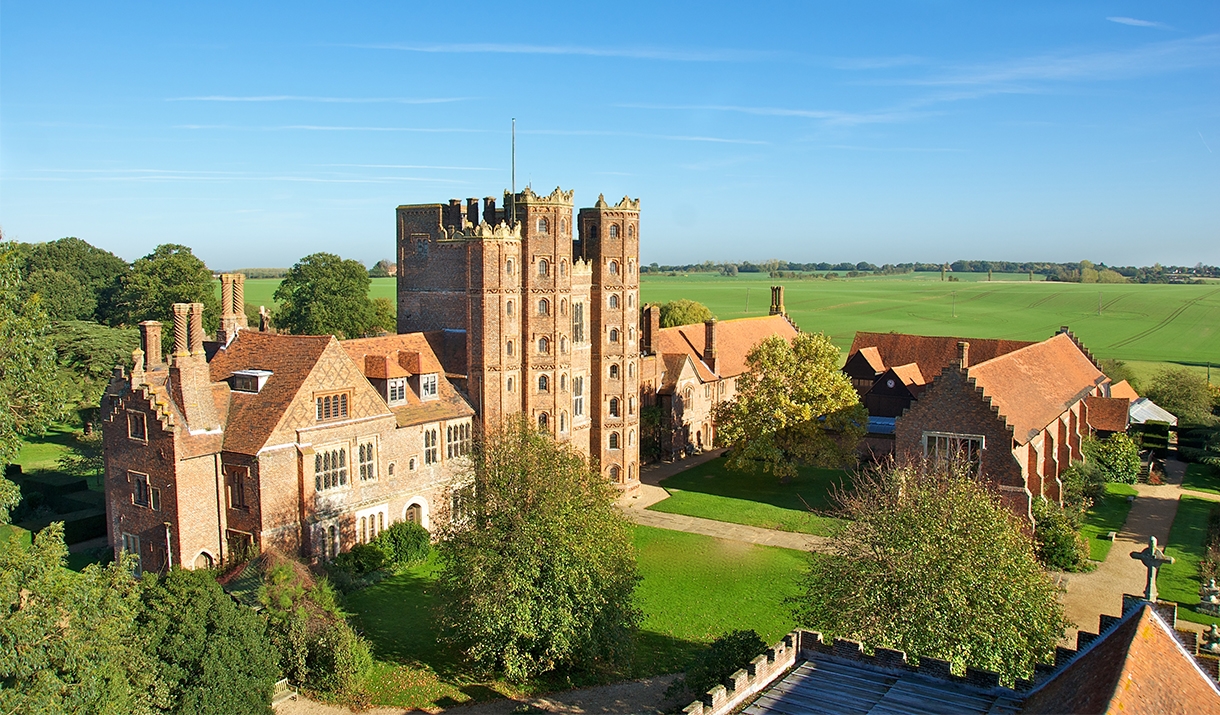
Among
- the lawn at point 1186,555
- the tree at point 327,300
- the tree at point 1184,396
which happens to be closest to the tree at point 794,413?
the lawn at point 1186,555

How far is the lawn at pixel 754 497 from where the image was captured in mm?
48250

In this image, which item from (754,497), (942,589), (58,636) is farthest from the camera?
(754,497)

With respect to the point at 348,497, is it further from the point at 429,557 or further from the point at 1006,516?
the point at 1006,516

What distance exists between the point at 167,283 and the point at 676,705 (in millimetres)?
69059

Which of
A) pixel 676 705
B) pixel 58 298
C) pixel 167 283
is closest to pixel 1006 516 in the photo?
pixel 676 705

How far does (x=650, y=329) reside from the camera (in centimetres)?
5981

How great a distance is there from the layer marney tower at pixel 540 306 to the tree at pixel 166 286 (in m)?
37.0

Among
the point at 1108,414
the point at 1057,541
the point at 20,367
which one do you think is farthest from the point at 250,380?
the point at 1108,414

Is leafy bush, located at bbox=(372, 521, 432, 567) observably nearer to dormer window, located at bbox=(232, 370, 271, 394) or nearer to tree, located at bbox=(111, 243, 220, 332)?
dormer window, located at bbox=(232, 370, 271, 394)

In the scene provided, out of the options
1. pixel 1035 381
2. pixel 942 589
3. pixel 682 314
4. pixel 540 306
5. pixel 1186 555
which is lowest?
pixel 1186 555

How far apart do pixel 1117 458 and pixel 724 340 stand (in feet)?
93.8

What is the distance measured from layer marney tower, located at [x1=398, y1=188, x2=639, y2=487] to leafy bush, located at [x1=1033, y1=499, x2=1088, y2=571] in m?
22.3

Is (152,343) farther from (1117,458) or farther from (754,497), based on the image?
(1117,458)

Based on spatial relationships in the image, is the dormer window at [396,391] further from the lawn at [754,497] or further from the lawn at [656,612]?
the lawn at [754,497]
